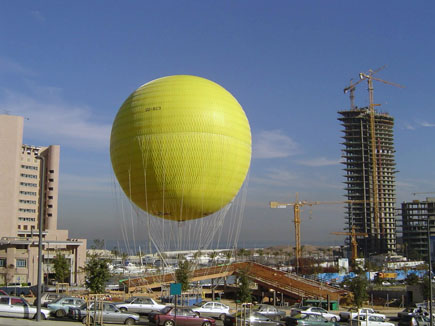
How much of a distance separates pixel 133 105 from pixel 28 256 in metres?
62.9

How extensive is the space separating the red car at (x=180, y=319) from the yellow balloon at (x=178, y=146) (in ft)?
24.2

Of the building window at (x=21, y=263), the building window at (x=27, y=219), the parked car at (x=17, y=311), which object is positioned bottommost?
the building window at (x=21, y=263)

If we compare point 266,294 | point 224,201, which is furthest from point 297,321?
point 266,294

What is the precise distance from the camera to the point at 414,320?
3312cm

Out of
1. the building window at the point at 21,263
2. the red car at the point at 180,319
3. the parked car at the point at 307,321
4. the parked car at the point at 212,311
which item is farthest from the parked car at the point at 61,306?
the building window at the point at 21,263

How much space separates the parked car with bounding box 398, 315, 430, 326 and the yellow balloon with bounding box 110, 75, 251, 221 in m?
15.0

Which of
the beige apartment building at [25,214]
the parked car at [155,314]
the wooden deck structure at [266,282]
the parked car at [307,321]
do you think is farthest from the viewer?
the beige apartment building at [25,214]

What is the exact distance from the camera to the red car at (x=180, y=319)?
2878cm

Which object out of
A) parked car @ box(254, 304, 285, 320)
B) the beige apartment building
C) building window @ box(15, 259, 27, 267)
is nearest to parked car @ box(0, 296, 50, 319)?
parked car @ box(254, 304, 285, 320)

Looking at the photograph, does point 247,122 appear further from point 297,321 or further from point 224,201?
point 297,321

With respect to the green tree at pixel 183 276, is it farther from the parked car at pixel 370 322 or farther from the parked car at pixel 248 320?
the parked car at pixel 370 322

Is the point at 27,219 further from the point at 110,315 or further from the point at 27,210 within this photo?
the point at 110,315

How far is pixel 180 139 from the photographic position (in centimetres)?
3206

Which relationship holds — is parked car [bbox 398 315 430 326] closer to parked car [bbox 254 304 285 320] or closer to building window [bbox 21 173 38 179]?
parked car [bbox 254 304 285 320]
